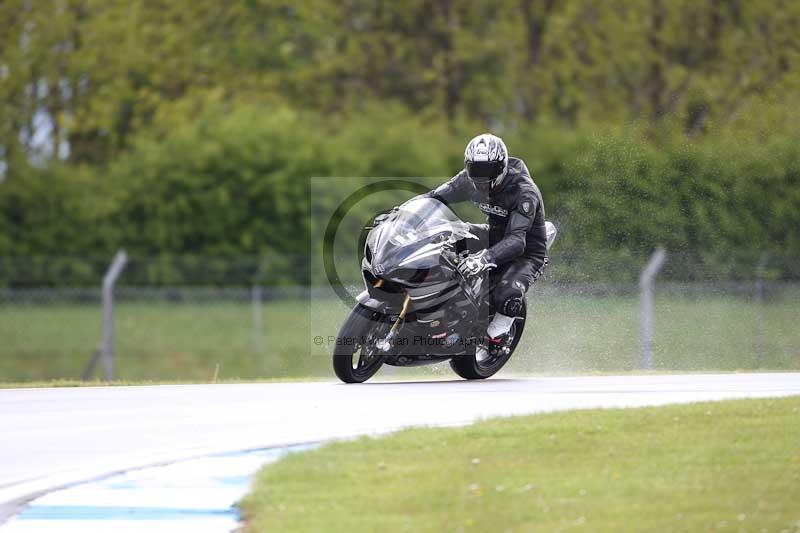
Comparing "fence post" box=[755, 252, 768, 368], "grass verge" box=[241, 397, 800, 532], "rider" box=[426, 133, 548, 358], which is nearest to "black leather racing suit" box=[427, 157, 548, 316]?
"rider" box=[426, 133, 548, 358]

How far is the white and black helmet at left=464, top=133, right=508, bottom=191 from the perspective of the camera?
11258 millimetres

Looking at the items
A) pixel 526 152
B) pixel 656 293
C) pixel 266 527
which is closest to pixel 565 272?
pixel 656 293

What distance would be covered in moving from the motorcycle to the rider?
5.0 inches

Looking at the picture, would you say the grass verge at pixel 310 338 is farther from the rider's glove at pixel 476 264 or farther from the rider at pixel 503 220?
the rider's glove at pixel 476 264

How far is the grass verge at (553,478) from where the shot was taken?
6.58 meters

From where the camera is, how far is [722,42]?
34031 mm

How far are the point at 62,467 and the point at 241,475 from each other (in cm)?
108

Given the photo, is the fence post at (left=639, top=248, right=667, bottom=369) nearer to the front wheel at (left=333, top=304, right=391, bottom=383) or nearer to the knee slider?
the knee slider

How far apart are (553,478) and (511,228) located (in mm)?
4313

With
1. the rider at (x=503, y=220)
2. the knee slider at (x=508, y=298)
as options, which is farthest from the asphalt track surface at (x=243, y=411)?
the rider at (x=503, y=220)

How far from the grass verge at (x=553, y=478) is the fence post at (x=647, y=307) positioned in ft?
23.1

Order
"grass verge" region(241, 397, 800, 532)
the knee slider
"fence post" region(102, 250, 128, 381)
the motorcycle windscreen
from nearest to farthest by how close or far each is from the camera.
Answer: "grass verge" region(241, 397, 800, 532) → the motorcycle windscreen → the knee slider → "fence post" region(102, 250, 128, 381)

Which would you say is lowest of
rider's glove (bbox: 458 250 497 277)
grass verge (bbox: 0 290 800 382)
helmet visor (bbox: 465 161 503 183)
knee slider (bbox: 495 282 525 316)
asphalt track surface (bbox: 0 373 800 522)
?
grass verge (bbox: 0 290 800 382)

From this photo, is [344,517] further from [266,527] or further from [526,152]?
[526,152]
